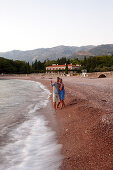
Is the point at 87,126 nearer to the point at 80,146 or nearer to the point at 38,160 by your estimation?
the point at 80,146

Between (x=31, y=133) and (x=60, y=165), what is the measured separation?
3358 mm

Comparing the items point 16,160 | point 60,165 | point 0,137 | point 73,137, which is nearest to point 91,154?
point 60,165

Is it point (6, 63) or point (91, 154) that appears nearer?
point (91, 154)

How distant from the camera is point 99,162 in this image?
174 inches

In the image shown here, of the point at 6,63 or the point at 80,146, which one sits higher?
the point at 6,63

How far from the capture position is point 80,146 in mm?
5527

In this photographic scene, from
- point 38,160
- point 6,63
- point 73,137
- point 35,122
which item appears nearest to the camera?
point 38,160

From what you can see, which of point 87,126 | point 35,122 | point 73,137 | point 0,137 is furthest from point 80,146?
point 35,122

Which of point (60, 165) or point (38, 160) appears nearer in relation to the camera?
point (60, 165)

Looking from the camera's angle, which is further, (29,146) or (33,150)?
(29,146)

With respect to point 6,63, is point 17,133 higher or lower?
lower

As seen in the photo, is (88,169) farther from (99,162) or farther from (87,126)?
(87,126)

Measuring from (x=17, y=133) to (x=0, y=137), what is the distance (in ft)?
2.53

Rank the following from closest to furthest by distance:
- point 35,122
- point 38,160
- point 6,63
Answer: point 38,160 → point 35,122 → point 6,63
